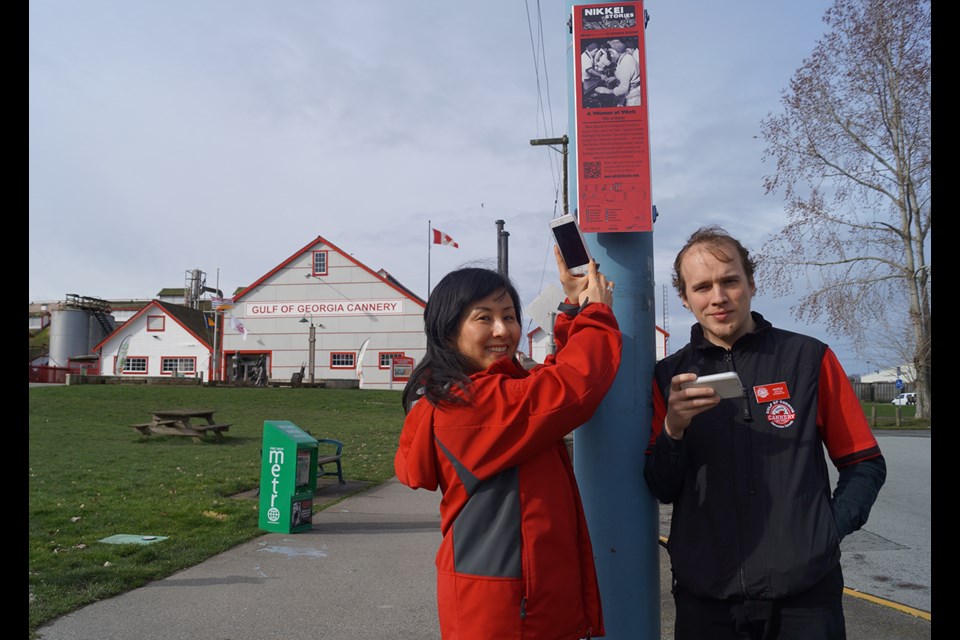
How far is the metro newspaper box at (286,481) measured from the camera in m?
7.42

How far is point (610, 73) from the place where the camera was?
8.85 feet

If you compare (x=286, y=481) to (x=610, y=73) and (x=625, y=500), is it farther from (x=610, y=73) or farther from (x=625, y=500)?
(x=610, y=73)

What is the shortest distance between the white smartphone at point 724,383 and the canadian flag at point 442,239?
36142 mm

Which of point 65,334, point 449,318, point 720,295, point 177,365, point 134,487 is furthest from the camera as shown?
point 65,334

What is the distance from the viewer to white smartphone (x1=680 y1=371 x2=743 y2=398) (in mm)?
1944

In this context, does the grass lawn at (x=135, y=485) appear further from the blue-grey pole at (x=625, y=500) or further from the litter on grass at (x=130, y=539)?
the blue-grey pole at (x=625, y=500)

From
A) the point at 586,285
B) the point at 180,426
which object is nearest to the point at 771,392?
the point at 586,285

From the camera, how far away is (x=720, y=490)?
7.05 ft

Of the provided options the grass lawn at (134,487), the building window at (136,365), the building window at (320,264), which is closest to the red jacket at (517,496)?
the grass lawn at (134,487)

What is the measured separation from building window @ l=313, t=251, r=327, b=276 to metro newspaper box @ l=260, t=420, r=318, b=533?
119 ft

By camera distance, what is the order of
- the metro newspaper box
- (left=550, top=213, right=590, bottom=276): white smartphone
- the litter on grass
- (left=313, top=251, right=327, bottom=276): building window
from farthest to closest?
(left=313, top=251, right=327, bottom=276): building window < the metro newspaper box < the litter on grass < (left=550, top=213, right=590, bottom=276): white smartphone

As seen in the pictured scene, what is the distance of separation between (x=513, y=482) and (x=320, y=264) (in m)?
42.8

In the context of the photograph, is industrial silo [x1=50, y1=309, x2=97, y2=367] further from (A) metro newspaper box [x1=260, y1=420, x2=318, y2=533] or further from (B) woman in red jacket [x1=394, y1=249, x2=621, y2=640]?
(B) woman in red jacket [x1=394, y1=249, x2=621, y2=640]

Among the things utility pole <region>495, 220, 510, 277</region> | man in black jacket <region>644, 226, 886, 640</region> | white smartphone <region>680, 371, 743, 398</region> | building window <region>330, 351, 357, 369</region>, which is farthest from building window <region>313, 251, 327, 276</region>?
white smartphone <region>680, 371, 743, 398</region>
